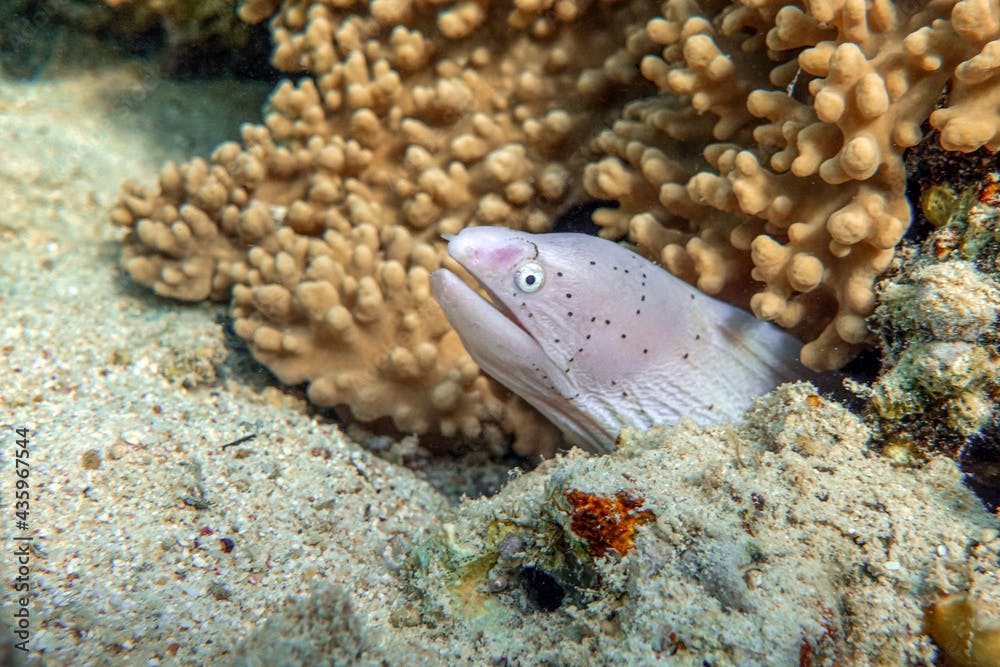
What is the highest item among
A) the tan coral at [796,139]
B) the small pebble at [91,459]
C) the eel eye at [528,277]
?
the tan coral at [796,139]

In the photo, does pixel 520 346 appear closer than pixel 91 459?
No

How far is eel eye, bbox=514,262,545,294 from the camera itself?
2.33m

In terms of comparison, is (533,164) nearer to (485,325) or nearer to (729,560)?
(485,325)

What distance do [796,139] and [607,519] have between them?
1507mm

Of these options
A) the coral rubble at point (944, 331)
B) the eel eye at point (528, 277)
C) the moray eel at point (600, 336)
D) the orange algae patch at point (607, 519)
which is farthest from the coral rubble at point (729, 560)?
the eel eye at point (528, 277)

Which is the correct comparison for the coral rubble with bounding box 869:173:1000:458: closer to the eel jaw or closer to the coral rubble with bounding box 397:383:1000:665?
the coral rubble with bounding box 397:383:1000:665

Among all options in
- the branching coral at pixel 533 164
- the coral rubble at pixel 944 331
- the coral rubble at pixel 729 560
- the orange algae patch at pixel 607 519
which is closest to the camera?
the coral rubble at pixel 729 560

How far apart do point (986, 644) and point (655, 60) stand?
7.33ft

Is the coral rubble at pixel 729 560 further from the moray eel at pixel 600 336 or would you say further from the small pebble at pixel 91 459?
the small pebble at pixel 91 459

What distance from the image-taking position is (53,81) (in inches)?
166

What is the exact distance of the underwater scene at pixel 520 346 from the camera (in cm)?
158

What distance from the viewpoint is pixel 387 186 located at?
3340mm

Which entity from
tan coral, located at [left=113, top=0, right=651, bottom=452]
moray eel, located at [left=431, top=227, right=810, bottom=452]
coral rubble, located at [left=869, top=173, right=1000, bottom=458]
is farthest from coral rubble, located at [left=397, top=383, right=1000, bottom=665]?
tan coral, located at [left=113, top=0, right=651, bottom=452]

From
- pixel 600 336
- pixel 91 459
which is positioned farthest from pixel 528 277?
pixel 91 459
